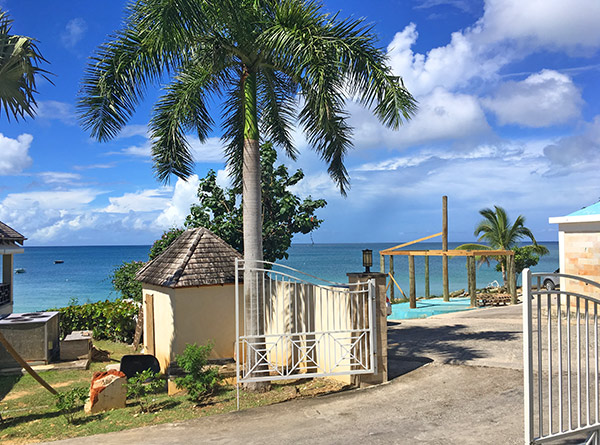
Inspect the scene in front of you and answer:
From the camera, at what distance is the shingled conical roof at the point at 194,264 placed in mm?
11727

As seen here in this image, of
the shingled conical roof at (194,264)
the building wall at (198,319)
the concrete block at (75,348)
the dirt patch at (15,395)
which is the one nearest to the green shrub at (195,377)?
the building wall at (198,319)

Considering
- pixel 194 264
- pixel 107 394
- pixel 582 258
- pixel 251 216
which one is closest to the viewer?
pixel 107 394

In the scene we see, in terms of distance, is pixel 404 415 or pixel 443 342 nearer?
pixel 404 415

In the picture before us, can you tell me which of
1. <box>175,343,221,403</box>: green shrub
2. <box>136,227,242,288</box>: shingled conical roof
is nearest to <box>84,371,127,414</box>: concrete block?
<box>175,343,221,403</box>: green shrub

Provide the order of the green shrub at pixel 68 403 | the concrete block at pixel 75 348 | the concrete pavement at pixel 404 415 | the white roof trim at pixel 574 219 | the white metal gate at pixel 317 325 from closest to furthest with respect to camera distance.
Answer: the concrete pavement at pixel 404 415 → the green shrub at pixel 68 403 → the white metal gate at pixel 317 325 → the concrete block at pixel 75 348 → the white roof trim at pixel 574 219

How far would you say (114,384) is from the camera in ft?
30.3

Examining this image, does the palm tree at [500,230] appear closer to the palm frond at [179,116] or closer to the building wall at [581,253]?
the building wall at [581,253]

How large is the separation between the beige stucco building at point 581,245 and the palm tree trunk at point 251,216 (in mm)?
11776

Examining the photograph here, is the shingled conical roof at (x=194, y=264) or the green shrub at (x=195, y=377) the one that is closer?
the green shrub at (x=195, y=377)

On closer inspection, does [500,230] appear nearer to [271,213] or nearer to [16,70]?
[271,213]

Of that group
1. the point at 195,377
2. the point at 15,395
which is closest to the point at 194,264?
the point at 195,377

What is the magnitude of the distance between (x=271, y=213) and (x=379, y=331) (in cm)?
781

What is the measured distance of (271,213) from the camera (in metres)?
16.1

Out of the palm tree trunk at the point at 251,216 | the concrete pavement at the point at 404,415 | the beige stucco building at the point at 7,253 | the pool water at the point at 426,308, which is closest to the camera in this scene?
the concrete pavement at the point at 404,415
